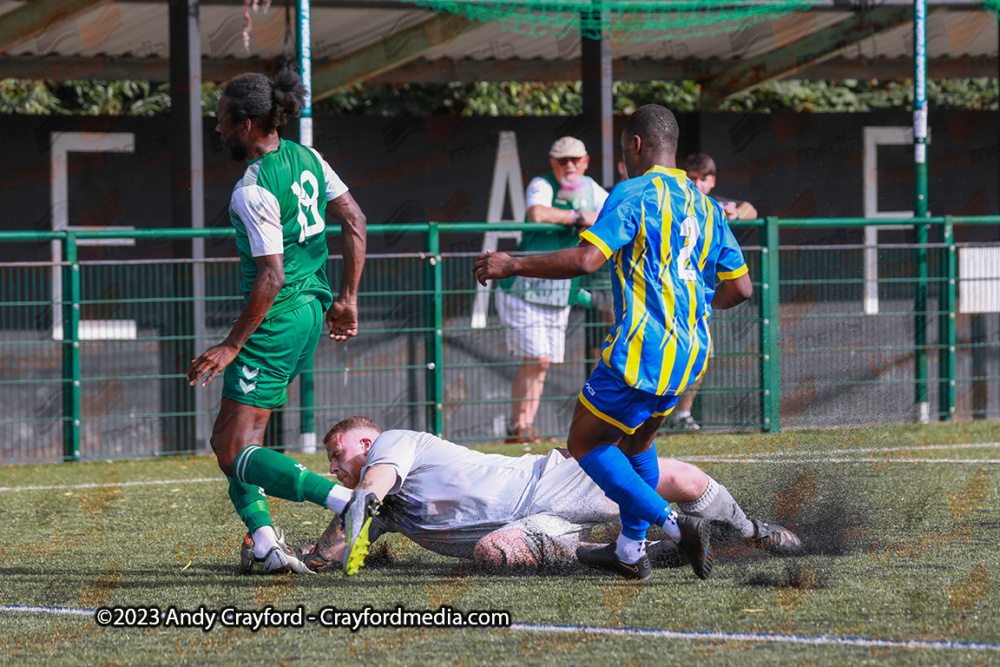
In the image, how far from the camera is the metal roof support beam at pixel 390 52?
1199 cm

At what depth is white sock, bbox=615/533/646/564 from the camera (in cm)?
480

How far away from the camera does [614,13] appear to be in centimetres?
1109

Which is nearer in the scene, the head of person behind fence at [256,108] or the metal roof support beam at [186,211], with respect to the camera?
the head of person behind fence at [256,108]

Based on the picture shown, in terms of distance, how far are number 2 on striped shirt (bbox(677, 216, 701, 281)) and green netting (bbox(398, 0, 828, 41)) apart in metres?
6.04

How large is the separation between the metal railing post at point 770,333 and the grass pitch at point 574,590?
284 cm

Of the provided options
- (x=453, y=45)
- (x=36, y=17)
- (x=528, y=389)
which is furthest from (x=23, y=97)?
(x=528, y=389)

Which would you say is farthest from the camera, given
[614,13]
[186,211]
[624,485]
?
[614,13]

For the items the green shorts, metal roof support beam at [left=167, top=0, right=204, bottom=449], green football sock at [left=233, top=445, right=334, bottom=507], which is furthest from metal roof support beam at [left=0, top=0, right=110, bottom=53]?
green football sock at [left=233, top=445, right=334, bottom=507]

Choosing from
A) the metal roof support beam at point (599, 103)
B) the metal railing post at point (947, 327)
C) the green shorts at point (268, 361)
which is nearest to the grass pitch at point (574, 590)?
the green shorts at point (268, 361)

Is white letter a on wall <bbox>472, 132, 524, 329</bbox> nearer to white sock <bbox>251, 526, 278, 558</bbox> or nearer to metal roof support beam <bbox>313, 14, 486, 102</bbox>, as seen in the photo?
metal roof support beam <bbox>313, 14, 486, 102</bbox>

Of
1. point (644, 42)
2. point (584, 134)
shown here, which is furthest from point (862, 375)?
point (644, 42)

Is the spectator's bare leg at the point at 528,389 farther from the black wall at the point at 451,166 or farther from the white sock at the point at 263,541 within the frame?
the white sock at the point at 263,541

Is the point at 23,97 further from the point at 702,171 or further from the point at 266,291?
the point at 266,291

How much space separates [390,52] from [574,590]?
29.5 ft
